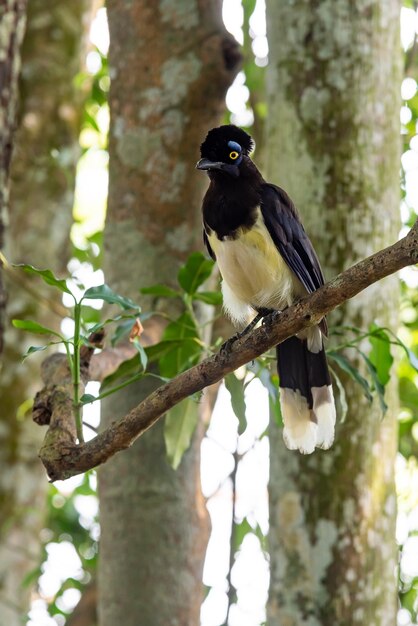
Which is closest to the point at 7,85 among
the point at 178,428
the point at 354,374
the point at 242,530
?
the point at 178,428

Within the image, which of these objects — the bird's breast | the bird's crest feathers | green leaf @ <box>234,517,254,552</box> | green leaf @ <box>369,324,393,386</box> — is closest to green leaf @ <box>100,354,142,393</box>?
the bird's breast

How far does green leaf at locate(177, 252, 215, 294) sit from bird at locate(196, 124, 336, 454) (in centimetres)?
29

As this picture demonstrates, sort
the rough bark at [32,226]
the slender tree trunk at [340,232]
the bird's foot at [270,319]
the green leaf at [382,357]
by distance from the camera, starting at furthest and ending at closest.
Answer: the rough bark at [32,226] → the slender tree trunk at [340,232] → the green leaf at [382,357] → the bird's foot at [270,319]

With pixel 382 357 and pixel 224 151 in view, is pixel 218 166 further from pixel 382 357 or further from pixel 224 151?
pixel 382 357

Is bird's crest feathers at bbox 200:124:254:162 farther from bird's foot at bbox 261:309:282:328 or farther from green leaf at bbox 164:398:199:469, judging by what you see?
green leaf at bbox 164:398:199:469

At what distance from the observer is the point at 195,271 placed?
4105 millimetres

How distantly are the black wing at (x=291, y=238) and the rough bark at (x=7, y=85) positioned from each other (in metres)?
1.22

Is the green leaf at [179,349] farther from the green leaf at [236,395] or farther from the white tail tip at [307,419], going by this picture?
the white tail tip at [307,419]

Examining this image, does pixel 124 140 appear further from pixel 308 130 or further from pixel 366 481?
pixel 366 481

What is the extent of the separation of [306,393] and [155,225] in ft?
4.04

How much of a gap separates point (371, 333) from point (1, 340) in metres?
1.68

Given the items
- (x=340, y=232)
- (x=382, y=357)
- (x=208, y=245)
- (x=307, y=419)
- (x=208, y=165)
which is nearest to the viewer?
(x=382, y=357)

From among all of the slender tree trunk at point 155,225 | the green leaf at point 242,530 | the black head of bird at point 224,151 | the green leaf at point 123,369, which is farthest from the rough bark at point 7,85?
the green leaf at point 242,530

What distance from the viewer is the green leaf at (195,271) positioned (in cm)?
409
